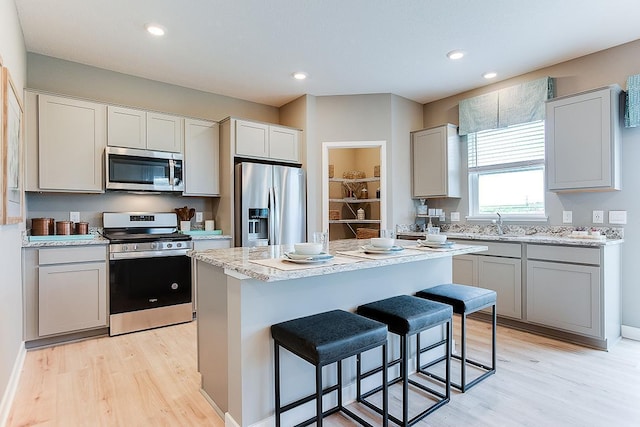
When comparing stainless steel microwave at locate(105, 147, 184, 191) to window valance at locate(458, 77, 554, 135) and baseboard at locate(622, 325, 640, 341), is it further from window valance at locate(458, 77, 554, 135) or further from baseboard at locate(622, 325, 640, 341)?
baseboard at locate(622, 325, 640, 341)

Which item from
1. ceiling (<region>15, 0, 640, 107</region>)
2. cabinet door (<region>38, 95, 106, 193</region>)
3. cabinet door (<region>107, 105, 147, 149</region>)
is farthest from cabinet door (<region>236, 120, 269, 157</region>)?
cabinet door (<region>38, 95, 106, 193</region>)

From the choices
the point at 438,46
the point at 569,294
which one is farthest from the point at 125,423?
the point at 438,46

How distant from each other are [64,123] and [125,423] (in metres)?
2.69

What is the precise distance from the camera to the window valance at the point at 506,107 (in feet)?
11.8

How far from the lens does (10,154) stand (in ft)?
6.89

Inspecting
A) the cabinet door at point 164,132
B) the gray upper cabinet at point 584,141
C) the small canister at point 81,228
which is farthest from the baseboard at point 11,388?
the gray upper cabinet at point 584,141

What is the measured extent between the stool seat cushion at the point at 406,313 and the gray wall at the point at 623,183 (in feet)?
7.45

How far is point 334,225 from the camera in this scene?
5.18 m

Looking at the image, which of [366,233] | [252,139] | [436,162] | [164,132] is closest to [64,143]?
[164,132]

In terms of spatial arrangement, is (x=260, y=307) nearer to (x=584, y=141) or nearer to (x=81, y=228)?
(x=81, y=228)

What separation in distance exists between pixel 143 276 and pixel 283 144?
7.19 feet

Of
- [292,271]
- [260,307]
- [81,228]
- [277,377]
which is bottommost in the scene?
[277,377]

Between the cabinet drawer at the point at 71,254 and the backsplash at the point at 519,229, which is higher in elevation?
the backsplash at the point at 519,229

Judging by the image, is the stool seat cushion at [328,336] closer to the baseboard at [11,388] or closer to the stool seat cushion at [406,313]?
the stool seat cushion at [406,313]
